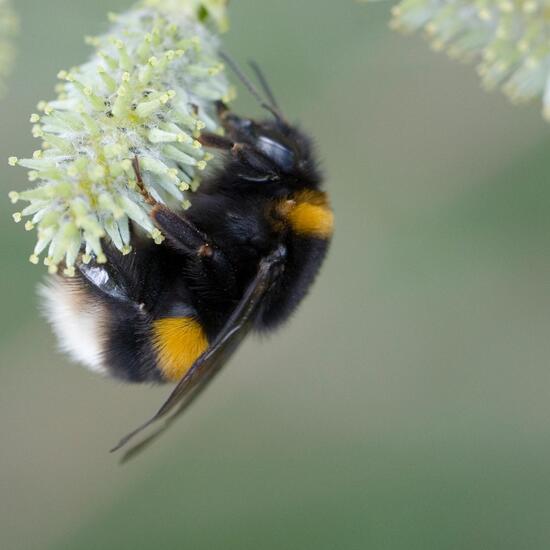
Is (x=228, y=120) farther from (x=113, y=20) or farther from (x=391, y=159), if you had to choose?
(x=391, y=159)

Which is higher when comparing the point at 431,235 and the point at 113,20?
the point at 113,20

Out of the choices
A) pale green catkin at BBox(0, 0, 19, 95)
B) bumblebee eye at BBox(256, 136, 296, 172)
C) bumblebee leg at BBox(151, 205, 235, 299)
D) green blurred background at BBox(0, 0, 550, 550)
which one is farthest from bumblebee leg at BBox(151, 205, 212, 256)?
green blurred background at BBox(0, 0, 550, 550)

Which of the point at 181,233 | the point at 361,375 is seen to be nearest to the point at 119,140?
the point at 181,233

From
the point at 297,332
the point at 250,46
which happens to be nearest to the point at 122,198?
the point at 250,46

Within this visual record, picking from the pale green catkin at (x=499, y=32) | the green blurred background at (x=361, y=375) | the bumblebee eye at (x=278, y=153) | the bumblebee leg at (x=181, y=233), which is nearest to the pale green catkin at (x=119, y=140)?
the bumblebee leg at (x=181, y=233)

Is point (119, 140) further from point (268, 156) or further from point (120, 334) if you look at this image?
point (120, 334)

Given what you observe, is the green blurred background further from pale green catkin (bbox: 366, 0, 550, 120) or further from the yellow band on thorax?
the yellow band on thorax
